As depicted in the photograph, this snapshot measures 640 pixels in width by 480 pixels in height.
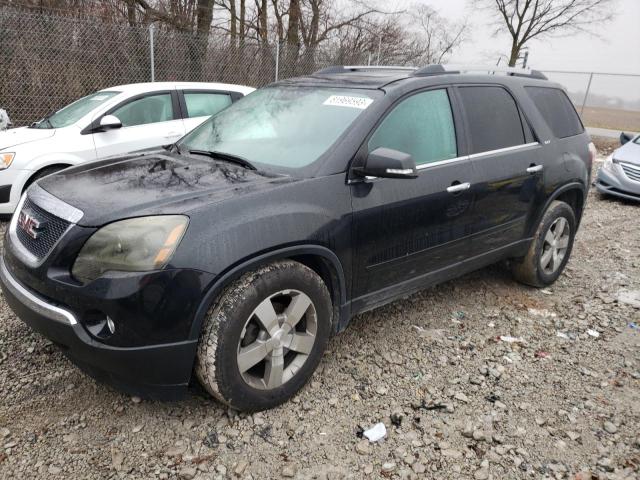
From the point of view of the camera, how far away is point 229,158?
116 inches

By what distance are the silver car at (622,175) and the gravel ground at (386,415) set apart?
17.8ft

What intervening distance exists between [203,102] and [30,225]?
194 inches

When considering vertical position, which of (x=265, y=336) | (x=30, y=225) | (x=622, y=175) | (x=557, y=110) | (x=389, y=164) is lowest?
(x=622, y=175)

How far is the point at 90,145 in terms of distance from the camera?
19.2ft

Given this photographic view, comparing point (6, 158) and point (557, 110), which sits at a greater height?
point (557, 110)

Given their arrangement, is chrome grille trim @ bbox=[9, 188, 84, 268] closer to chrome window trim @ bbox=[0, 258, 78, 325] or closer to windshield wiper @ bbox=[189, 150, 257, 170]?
chrome window trim @ bbox=[0, 258, 78, 325]

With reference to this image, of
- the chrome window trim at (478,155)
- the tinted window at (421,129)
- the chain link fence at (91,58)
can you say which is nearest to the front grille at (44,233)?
the tinted window at (421,129)

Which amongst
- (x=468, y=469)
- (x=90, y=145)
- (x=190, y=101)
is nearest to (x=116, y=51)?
(x=190, y=101)

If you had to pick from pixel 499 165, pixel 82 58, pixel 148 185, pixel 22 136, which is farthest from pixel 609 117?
pixel 148 185

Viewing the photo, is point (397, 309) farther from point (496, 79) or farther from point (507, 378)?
point (496, 79)

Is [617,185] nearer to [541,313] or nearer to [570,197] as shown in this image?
[570,197]

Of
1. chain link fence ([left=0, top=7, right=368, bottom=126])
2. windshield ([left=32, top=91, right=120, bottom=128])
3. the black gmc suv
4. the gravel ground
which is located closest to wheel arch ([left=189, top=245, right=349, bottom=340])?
the black gmc suv

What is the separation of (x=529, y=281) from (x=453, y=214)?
1.55 meters

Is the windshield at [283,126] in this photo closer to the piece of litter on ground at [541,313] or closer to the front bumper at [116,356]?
the front bumper at [116,356]
